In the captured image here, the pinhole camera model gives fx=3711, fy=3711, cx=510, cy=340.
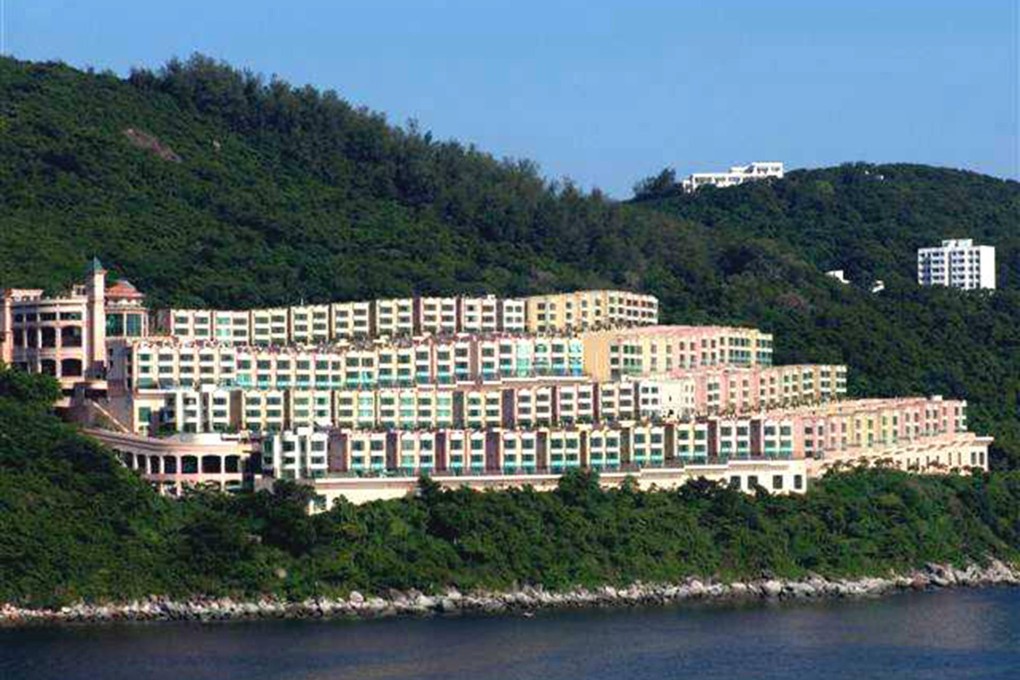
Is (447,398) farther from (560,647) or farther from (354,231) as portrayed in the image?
(354,231)

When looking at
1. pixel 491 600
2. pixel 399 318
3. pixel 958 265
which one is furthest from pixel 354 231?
pixel 491 600

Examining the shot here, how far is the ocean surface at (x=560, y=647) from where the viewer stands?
48.8 meters

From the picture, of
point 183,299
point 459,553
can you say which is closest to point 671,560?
point 459,553

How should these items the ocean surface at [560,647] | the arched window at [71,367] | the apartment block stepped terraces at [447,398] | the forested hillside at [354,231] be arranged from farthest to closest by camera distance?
the forested hillside at [354,231], the arched window at [71,367], the apartment block stepped terraces at [447,398], the ocean surface at [560,647]

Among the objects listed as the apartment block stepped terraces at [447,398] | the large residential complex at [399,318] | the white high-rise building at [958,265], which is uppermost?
the white high-rise building at [958,265]

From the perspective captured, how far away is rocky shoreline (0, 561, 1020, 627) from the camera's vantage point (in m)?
53.6

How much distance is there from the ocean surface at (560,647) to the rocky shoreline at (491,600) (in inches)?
22.9

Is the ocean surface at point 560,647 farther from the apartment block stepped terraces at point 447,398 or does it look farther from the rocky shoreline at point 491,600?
the apartment block stepped terraces at point 447,398

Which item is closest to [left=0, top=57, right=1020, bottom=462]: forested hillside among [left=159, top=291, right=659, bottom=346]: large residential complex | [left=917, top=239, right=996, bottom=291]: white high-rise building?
[left=917, top=239, right=996, bottom=291]: white high-rise building

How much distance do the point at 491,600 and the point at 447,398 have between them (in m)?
9.35

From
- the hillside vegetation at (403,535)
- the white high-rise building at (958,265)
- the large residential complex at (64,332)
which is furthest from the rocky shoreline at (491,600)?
the white high-rise building at (958,265)

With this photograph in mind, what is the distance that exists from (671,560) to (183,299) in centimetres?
1754

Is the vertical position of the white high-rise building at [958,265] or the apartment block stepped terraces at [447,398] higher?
the white high-rise building at [958,265]

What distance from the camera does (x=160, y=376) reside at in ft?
207
